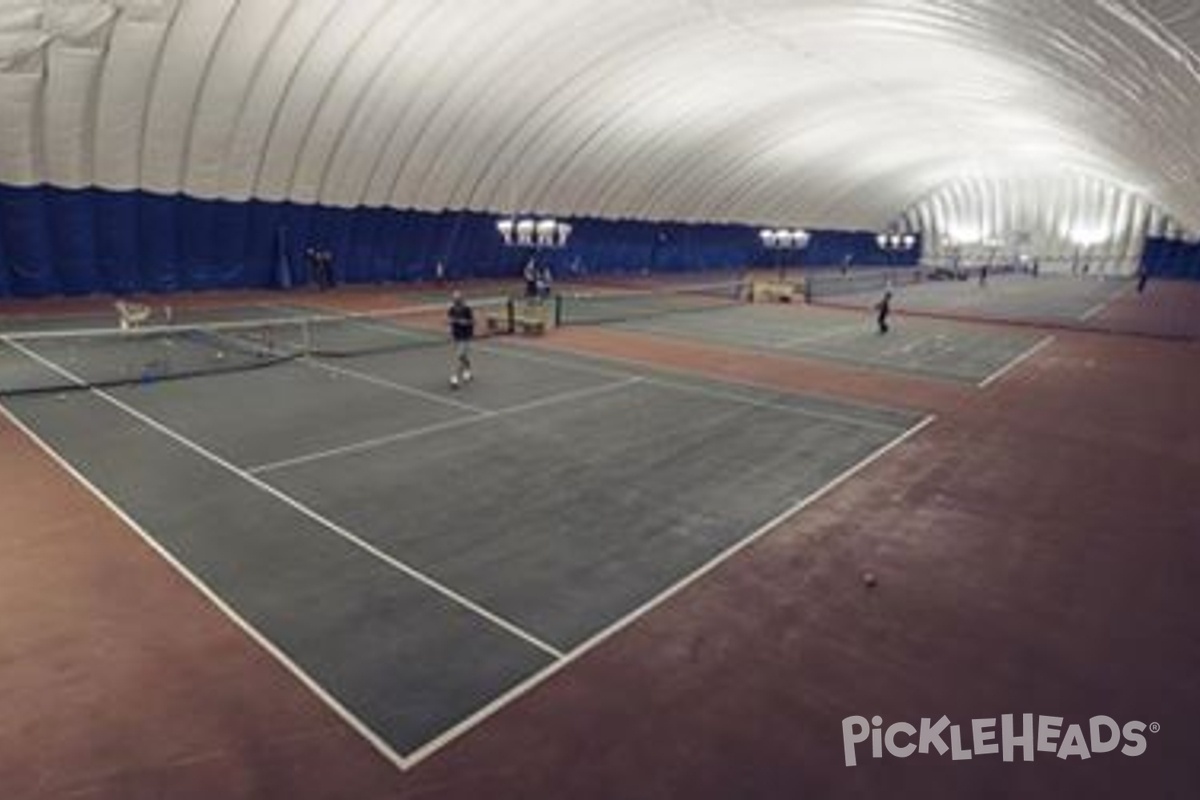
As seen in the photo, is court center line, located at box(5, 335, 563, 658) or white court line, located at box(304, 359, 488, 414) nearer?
court center line, located at box(5, 335, 563, 658)

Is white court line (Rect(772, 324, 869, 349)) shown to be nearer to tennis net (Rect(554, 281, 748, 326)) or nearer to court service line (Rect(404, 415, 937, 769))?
tennis net (Rect(554, 281, 748, 326))

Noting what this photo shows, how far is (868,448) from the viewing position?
15.4m

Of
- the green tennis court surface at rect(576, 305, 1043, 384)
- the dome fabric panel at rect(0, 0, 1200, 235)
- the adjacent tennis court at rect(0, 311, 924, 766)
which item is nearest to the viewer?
the adjacent tennis court at rect(0, 311, 924, 766)

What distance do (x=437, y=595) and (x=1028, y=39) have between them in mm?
25419

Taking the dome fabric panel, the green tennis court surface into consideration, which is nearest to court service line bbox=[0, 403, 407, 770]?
the dome fabric panel

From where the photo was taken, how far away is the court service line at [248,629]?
6.43 metres

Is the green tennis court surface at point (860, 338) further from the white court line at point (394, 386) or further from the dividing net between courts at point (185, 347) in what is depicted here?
the white court line at point (394, 386)

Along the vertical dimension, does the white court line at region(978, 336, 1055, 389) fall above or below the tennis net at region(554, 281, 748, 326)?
below

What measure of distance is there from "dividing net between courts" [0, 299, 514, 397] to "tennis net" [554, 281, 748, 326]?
478 centimetres

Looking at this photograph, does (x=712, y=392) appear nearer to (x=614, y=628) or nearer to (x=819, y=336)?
(x=614, y=628)

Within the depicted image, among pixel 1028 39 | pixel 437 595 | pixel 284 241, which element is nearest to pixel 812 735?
pixel 437 595

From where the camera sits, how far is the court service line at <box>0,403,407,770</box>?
6434 mm

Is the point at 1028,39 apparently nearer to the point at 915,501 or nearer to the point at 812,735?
the point at 915,501

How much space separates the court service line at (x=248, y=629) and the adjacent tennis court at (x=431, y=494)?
33 millimetres
